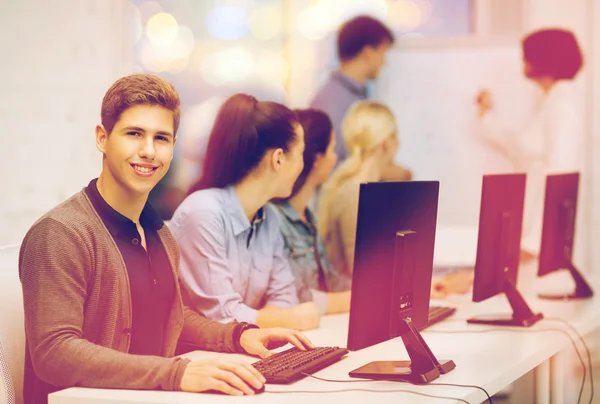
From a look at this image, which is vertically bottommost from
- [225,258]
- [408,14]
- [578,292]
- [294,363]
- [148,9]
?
[578,292]

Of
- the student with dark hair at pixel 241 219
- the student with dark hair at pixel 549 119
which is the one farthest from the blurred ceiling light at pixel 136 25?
the student with dark hair at pixel 549 119

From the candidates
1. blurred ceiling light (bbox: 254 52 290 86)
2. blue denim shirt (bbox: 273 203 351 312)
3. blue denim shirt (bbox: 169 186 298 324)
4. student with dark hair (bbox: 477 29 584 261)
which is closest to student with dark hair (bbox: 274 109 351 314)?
blue denim shirt (bbox: 273 203 351 312)

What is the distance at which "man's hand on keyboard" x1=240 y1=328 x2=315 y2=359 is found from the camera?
76.9 inches

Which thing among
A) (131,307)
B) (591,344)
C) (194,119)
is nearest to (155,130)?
(131,307)

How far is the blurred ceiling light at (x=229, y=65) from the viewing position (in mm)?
4523

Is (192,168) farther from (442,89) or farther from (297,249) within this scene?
(442,89)

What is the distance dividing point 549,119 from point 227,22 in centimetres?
184

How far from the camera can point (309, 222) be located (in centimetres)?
292

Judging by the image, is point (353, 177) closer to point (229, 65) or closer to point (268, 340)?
point (268, 340)

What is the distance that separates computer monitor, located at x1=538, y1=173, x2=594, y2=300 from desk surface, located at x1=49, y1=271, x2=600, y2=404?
0.35ft

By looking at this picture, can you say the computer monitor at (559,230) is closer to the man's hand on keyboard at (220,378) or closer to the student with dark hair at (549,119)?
the student with dark hair at (549,119)

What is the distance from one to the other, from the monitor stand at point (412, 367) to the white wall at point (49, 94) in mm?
1194

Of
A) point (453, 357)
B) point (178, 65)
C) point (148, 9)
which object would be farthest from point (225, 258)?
point (178, 65)

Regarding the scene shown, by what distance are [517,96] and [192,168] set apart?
238cm
